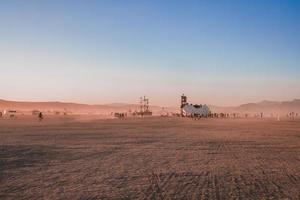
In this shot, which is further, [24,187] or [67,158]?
[67,158]

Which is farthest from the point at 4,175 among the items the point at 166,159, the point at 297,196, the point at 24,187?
the point at 297,196

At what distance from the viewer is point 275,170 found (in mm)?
14125

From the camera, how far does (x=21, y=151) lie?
63.0ft

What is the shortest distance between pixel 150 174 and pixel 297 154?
9114 mm

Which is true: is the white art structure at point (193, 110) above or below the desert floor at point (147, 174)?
above

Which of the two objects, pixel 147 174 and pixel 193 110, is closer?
pixel 147 174

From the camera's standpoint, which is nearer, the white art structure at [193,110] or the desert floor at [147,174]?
the desert floor at [147,174]

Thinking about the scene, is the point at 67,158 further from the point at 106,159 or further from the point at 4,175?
the point at 4,175

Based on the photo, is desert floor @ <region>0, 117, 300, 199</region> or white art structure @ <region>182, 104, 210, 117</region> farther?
white art structure @ <region>182, 104, 210, 117</region>

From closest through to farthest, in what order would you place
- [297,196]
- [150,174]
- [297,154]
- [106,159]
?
[297,196]
[150,174]
[106,159]
[297,154]

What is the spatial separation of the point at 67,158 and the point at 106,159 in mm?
1599

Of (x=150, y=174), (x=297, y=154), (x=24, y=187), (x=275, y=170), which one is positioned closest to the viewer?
(x=24, y=187)

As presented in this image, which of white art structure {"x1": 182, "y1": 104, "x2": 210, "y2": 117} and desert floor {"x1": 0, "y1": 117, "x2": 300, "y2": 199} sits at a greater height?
white art structure {"x1": 182, "y1": 104, "x2": 210, "y2": 117}

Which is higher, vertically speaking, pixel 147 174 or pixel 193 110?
pixel 193 110
